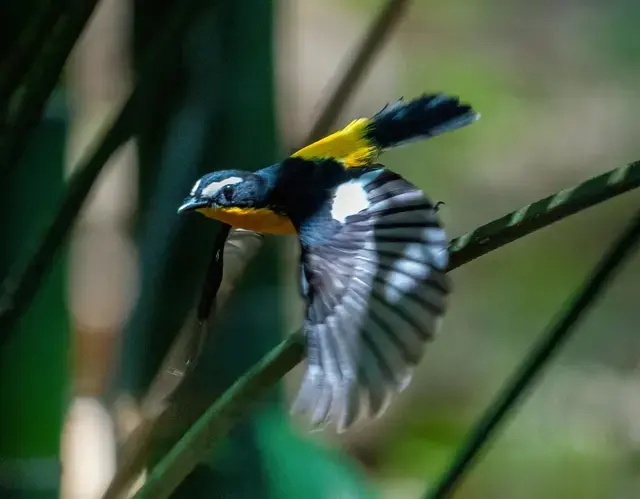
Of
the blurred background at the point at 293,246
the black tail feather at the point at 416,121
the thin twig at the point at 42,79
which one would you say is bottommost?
the blurred background at the point at 293,246

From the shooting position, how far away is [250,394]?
0.87ft

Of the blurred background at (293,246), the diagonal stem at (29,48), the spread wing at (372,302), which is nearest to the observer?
the spread wing at (372,302)

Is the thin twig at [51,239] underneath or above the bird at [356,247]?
above

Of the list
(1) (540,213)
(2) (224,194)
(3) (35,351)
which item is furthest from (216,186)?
(3) (35,351)

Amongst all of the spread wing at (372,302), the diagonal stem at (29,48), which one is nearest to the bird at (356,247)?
the spread wing at (372,302)

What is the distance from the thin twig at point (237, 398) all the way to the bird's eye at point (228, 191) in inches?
2.5

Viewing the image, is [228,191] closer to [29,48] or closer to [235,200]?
[235,200]

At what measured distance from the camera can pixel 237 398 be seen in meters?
0.27

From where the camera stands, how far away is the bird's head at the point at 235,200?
0.30 metres

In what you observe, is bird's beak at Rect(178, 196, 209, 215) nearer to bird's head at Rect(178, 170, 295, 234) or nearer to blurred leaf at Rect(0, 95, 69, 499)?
bird's head at Rect(178, 170, 295, 234)

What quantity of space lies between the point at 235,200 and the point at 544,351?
0.13 m

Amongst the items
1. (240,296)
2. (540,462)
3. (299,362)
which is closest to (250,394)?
(299,362)

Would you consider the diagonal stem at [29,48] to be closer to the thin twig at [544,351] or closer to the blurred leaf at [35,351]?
the blurred leaf at [35,351]

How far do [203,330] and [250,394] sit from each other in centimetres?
10
